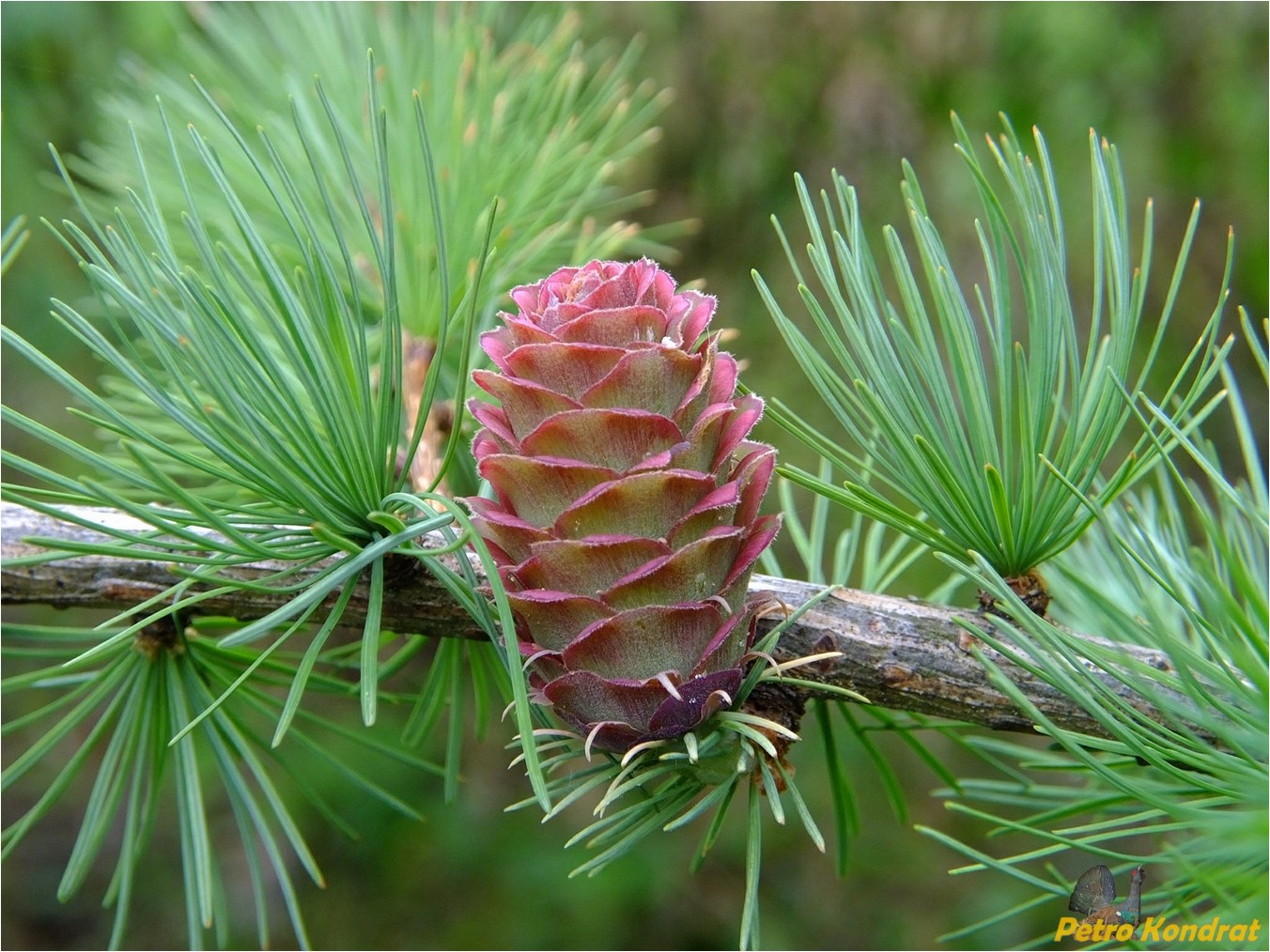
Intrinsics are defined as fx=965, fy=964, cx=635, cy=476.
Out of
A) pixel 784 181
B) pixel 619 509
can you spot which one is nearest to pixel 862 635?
pixel 619 509

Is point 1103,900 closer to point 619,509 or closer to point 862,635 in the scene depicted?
point 862,635

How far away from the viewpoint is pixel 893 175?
1.57 metres

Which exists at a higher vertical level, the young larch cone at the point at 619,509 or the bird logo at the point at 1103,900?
the young larch cone at the point at 619,509

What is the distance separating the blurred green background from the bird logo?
1167mm

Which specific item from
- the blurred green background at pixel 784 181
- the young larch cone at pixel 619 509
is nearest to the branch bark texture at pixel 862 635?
the young larch cone at pixel 619 509

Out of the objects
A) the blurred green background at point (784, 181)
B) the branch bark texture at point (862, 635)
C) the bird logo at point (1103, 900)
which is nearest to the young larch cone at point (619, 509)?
the branch bark texture at point (862, 635)

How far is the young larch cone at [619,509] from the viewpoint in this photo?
0.41 metres

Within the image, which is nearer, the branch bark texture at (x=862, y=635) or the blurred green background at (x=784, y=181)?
the branch bark texture at (x=862, y=635)

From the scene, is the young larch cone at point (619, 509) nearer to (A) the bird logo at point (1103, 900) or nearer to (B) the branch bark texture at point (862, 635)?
(B) the branch bark texture at point (862, 635)

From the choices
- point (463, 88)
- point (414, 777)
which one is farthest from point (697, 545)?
point (414, 777)

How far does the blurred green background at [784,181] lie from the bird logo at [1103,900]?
3.83 feet

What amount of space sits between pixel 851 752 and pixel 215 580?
1483 mm

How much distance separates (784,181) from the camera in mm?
1597

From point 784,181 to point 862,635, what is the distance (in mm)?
1253
